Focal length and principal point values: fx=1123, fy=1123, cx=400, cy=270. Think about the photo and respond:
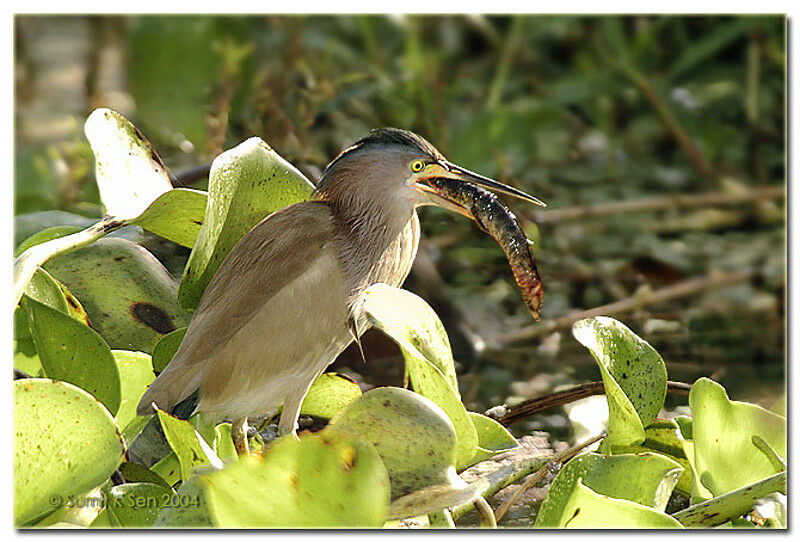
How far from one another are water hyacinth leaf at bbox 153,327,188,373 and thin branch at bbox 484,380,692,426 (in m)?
0.24

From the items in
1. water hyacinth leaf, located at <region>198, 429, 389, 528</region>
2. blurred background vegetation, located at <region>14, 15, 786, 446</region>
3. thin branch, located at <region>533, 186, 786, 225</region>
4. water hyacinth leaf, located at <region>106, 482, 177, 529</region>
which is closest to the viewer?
water hyacinth leaf, located at <region>198, 429, 389, 528</region>

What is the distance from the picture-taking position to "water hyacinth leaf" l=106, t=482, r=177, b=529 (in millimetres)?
649

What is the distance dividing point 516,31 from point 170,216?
0.99m

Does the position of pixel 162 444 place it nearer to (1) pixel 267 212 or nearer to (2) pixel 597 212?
(1) pixel 267 212

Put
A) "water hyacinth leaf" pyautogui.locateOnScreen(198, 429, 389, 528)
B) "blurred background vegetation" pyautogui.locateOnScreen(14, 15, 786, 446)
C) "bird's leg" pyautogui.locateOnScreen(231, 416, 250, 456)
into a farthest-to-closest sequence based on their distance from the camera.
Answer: "blurred background vegetation" pyautogui.locateOnScreen(14, 15, 786, 446), "bird's leg" pyautogui.locateOnScreen(231, 416, 250, 456), "water hyacinth leaf" pyautogui.locateOnScreen(198, 429, 389, 528)

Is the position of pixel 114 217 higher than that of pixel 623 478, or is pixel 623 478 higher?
pixel 114 217

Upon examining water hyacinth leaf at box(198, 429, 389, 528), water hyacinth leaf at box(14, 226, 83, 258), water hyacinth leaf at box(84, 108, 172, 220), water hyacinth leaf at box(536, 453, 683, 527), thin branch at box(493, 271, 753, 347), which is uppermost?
water hyacinth leaf at box(84, 108, 172, 220)

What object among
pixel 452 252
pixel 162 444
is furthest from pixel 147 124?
pixel 162 444

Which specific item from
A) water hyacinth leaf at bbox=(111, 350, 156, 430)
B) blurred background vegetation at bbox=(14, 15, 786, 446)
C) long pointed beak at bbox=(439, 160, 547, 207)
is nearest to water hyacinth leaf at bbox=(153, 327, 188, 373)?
water hyacinth leaf at bbox=(111, 350, 156, 430)

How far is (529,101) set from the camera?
1.61m

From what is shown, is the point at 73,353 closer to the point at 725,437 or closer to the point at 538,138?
the point at 725,437

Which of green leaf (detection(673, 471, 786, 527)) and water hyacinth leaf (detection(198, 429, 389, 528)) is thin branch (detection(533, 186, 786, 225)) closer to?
green leaf (detection(673, 471, 786, 527))

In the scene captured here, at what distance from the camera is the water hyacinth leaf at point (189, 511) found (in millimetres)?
597

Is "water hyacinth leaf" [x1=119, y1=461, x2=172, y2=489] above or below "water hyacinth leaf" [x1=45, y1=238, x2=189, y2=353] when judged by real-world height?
below
